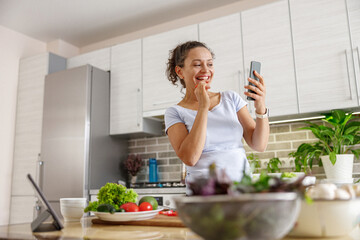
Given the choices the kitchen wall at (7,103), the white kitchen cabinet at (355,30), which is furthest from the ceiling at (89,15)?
the white kitchen cabinet at (355,30)

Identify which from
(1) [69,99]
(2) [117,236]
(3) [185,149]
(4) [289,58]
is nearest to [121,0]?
(1) [69,99]

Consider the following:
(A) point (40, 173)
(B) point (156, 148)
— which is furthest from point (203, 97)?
(A) point (40, 173)

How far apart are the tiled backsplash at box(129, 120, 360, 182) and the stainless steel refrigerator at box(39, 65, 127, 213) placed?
0.93 feet

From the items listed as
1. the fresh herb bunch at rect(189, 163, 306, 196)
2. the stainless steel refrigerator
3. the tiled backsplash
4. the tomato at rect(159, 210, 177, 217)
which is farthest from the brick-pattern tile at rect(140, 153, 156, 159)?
the fresh herb bunch at rect(189, 163, 306, 196)

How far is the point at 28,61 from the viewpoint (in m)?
4.23

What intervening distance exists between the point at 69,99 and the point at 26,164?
999 millimetres

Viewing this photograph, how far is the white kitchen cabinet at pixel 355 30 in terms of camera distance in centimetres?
266

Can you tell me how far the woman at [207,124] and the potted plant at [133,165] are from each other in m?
2.15

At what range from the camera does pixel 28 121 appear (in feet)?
13.4

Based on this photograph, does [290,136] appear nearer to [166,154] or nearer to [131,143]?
[166,154]

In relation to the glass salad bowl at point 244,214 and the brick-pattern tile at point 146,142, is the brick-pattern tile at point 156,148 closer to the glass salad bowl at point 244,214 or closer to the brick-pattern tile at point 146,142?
the brick-pattern tile at point 146,142

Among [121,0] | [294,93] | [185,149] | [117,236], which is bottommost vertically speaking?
[117,236]

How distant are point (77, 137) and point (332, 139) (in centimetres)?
240

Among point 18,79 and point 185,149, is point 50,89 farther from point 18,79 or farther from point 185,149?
point 185,149
